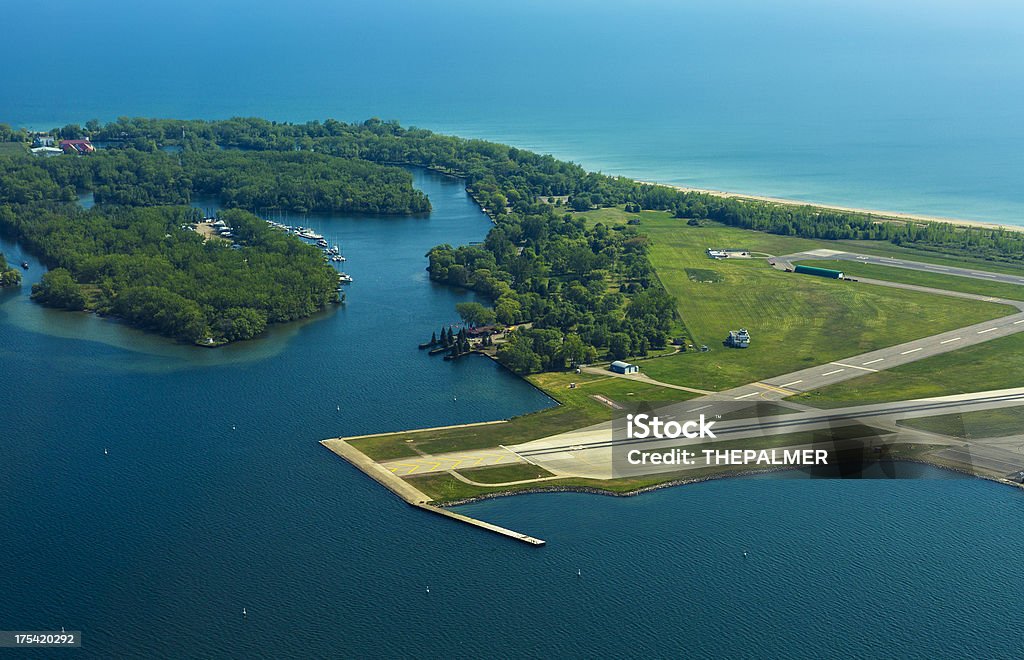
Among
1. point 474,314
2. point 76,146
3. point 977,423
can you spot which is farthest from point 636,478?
point 76,146

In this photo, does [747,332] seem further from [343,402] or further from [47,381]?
[47,381]

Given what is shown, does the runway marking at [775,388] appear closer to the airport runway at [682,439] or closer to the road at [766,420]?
the road at [766,420]

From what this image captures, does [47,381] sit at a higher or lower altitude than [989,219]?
lower

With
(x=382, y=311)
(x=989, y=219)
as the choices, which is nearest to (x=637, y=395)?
(x=382, y=311)

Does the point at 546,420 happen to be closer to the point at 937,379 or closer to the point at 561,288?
the point at 937,379

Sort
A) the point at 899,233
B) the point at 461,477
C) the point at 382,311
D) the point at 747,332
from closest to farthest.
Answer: the point at 461,477 → the point at 747,332 → the point at 382,311 → the point at 899,233

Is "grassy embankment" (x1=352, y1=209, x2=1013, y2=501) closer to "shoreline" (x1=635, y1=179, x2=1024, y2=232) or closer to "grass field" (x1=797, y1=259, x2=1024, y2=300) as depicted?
"grass field" (x1=797, y1=259, x2=1024, y2=300)

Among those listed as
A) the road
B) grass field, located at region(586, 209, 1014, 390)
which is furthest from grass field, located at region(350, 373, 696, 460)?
grass field, located at region(586, 209, 1014, 390)
